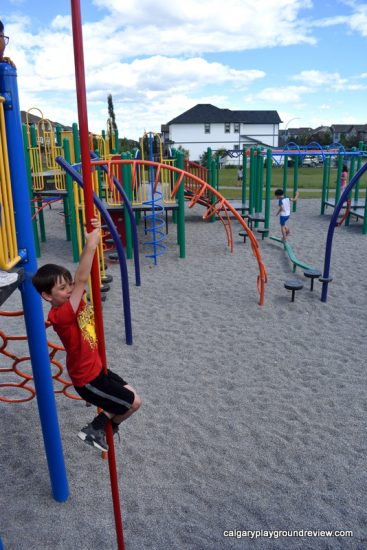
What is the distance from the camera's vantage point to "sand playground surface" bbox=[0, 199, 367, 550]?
289cm

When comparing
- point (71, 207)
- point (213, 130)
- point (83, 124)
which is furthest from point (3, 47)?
point (213, 130)

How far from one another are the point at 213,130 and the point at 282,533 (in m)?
60.3

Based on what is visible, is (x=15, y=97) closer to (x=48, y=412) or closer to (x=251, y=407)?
(x=48, y=412)

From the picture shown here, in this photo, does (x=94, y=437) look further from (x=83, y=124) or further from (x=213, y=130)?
(x=213, y=130)

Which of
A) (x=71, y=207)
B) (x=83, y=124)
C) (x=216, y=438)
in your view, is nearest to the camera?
(x=83, y=124)

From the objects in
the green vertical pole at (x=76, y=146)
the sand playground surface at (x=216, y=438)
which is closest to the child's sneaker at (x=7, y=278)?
the sand playground surface at (x=216, y=438)

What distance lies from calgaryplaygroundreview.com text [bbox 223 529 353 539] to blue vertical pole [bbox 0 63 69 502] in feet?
3.83

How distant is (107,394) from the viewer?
8.13 ft

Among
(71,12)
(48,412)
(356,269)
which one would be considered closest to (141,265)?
(356,269)

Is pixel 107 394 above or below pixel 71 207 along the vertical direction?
below

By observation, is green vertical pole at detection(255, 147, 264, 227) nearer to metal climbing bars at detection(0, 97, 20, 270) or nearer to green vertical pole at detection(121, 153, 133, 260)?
green vertical pole at detection(121, 153, 133, 260)

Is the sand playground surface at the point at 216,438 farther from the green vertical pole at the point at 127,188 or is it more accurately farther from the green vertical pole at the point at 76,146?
the green vertical pole at the point at 76,146

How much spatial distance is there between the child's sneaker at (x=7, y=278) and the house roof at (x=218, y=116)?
60260 mm

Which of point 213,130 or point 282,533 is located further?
point 213,130
